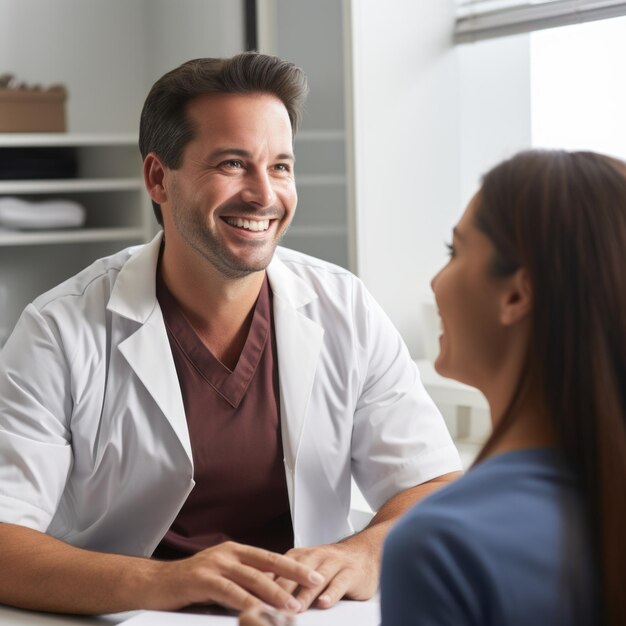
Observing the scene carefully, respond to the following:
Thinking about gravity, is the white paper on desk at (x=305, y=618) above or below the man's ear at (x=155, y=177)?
below

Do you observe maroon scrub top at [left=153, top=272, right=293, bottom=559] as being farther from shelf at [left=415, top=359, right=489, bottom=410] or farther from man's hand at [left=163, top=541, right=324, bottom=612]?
shelf at [left=415, top=359, right=489, bottom=410]

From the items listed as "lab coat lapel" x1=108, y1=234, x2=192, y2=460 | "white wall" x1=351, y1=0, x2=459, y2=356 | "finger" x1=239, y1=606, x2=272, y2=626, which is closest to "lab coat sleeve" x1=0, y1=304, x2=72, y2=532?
"lab coat lapel" x1=108, y1=234, x2=192, y2=460

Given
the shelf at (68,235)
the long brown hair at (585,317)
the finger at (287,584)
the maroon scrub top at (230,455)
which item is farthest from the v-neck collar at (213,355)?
the shelf at (68,235)

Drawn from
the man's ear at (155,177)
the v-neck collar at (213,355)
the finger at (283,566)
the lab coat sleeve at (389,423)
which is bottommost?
the finger at (283,566)

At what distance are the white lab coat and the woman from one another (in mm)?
830

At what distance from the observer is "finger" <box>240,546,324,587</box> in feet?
4.11

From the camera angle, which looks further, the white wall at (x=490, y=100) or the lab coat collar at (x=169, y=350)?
the white wall at (x=490, y=100)

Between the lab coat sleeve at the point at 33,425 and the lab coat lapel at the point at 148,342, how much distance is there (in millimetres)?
111

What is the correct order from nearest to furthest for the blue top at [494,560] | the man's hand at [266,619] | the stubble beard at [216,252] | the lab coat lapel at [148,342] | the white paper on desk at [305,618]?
1. the blue top at [494,560]
2. the man's hand at [266,619]
3. the white paper on desk at [305,618]
4. the lab coat lapel at [148,342]
5. the stubble beard at [216,252]

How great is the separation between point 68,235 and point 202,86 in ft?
4.80

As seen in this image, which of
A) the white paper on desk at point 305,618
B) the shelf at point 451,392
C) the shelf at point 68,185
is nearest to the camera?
the white paper on desk at point 305,618

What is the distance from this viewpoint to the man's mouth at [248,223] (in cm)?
164

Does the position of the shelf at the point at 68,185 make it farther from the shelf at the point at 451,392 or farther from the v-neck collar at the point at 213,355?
the v-neck collar at the point at 213,355

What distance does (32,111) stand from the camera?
9.70 ft
